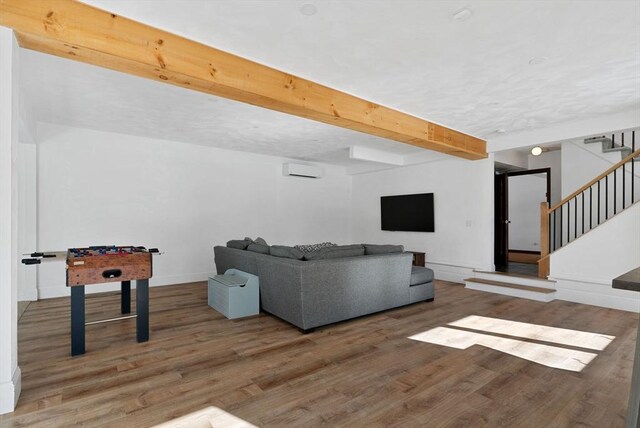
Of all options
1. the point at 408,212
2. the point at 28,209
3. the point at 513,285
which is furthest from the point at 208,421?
the point at 408,212

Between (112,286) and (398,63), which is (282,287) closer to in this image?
(398,63)

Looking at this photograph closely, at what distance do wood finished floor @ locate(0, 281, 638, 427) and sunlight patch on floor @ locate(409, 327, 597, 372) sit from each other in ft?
0.34

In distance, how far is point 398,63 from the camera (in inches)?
121

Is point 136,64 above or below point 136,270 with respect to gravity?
above

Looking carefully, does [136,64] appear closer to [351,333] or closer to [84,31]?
[84,31]

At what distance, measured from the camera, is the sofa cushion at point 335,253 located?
3.72 m

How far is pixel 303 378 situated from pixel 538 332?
2718 millimetres

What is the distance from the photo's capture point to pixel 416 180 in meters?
7.52

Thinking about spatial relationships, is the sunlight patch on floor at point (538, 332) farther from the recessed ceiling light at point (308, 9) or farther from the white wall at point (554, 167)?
the white wall at point (554, 167)

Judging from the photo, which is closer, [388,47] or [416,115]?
[388,47]

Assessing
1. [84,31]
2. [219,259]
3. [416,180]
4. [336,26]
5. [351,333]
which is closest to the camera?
[84,31]

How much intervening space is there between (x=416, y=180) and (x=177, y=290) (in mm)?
5421

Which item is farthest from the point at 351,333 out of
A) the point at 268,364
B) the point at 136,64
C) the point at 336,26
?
the point at 136,64

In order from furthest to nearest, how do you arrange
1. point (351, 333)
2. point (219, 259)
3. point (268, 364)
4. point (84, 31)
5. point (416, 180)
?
point (416, 180), point (219, 259), point (351, 333), point (268, 364), point (84, 31)
